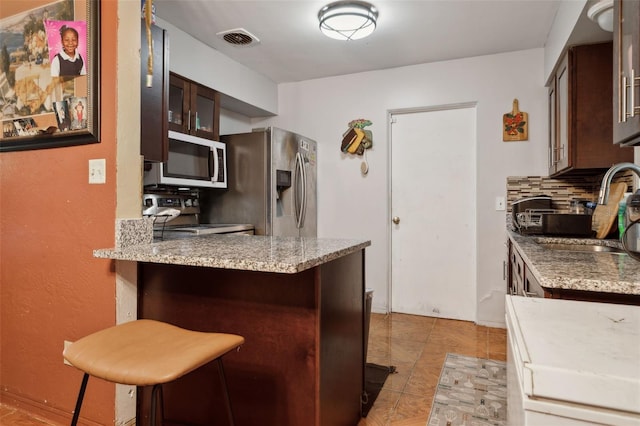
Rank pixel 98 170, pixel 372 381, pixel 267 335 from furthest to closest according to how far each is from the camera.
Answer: pixel 372 381 < pixel 98 170 < pixel 267 335

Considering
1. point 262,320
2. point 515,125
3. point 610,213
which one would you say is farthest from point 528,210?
point 262,320

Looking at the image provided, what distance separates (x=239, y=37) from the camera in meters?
3.01

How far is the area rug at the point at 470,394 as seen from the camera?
73.5 inches

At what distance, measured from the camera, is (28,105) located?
6.17 ft

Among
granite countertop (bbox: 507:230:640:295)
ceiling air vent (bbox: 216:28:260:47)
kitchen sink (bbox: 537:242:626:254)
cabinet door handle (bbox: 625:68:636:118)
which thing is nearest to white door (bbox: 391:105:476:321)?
kitchen sink (bbox: 537:242:626:254)

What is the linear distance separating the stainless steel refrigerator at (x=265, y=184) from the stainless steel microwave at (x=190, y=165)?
16 centimetres

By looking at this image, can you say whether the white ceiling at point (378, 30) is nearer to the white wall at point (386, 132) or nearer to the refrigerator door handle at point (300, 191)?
the white wall at point (386, 132)

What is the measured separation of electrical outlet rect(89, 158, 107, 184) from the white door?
9.06 ft

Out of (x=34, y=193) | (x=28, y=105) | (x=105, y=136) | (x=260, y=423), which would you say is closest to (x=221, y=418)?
(x=260, y=423)

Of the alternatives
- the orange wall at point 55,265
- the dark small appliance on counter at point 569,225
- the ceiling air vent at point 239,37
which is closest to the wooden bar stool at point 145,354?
the orange wall at point 55,265

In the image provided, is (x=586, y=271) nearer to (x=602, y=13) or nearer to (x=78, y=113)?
(x=602, y=13)

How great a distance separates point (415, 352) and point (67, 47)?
278 centimetres

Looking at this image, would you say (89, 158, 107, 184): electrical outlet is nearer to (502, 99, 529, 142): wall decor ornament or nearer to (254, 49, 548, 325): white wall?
(254, 49, 548, 325): white wall

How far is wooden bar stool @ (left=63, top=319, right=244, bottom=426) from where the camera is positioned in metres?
1.01
